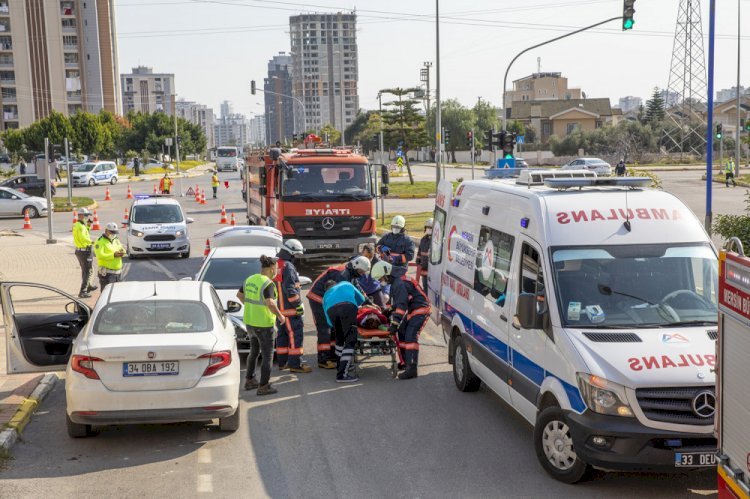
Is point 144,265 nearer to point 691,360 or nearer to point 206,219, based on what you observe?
point 206,219

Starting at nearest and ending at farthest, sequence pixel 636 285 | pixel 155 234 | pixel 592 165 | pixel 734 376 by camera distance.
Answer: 1. pixel 734 376
2. pixel 636 285
3. pixel 155 234
4. pixel 592 165

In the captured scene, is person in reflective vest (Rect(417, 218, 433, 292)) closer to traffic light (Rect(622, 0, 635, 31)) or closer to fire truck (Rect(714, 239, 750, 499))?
fire truck (Rect(714, 239, 750, 499))

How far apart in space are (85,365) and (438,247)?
216 inches

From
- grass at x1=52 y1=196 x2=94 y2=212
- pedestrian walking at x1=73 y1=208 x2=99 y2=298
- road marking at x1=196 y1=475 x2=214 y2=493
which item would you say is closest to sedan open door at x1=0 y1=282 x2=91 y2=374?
road marking at x1=196 y1=475 x2=214 y2=493

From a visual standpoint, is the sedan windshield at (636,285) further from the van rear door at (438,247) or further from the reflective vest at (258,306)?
the van rear door at (438,247)

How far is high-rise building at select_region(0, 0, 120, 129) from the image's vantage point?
10638cm

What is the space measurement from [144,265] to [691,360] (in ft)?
60.9

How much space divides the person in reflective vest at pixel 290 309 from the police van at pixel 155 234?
13.2 meters

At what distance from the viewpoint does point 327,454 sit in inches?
324

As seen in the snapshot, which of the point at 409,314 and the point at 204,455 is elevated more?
the point at 409,314

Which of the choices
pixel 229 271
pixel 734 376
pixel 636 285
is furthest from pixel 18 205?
pixel 734 376

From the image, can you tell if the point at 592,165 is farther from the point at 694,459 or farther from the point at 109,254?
the point at 694,459

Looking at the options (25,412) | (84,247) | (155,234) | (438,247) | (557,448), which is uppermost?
(438,247)

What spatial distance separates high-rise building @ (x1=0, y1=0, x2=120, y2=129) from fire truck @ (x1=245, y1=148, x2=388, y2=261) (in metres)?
96.1
